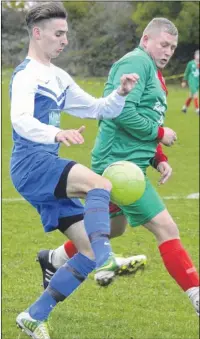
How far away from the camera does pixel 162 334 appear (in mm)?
5891

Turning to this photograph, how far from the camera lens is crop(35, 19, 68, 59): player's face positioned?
510 centimetres

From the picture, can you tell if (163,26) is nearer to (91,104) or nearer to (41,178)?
(91,104)

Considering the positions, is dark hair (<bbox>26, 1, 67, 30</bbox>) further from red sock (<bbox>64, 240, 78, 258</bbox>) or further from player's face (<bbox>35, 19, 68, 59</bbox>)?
red sock (<bbox>64, 240, 78, 258</bbox>)

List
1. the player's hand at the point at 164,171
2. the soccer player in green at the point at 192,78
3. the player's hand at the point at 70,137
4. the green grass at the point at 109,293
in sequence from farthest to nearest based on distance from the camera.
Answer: the soccer player in green at the point at 192,78
the green grass at the point at 109,293
the player's hand at the point at 164,171
the player's hand at the point at 70,137

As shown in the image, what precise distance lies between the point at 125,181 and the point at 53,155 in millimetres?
529

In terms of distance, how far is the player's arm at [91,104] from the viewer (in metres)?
5.31

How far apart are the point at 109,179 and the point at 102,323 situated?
159 cm

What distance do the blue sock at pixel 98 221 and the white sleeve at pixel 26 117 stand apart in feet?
1.43

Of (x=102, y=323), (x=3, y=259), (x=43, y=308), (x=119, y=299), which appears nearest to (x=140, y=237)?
(x=3, y=259)

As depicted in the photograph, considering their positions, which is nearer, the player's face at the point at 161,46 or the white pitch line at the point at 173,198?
the player's face at the point at 161,46

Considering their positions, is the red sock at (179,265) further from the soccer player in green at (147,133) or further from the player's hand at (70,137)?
the player's hand at (70,137)

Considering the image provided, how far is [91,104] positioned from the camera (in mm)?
5477

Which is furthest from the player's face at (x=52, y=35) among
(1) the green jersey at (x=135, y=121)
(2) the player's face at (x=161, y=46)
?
(2) the player's face at (x=161, y=46)

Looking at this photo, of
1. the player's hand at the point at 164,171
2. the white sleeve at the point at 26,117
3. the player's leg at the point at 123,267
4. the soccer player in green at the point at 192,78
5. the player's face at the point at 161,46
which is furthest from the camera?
the soccer player in green at the point at 192,78
